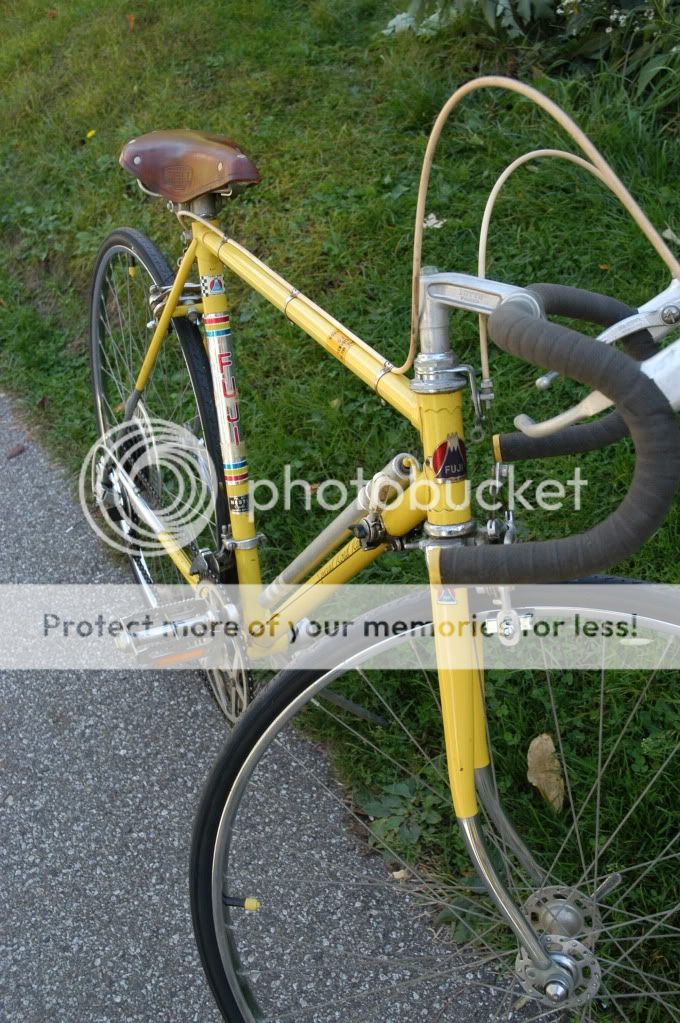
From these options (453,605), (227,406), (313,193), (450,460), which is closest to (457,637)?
(453,605)

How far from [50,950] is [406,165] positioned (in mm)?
2960

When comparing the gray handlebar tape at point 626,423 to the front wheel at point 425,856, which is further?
the front wheel at point 425,856

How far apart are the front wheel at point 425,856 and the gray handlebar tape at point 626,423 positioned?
51 centimetres

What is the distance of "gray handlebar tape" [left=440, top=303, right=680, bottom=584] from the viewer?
933 mm

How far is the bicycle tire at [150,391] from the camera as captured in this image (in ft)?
7.91

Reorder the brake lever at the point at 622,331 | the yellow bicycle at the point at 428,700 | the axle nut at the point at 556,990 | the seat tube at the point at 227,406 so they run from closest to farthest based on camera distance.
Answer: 1. the brake lever at the point at 622,331
2. the yellow bicycle at the point at 428,700
3. the axle nut at the point at 556,990
4. the seat tube at the point at 227,406

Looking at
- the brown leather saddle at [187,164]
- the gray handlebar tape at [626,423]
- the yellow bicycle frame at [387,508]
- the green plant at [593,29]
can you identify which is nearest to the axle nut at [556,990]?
the yellow bicycle frame at [387,508]

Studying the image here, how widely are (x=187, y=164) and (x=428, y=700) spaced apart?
1.43 metres

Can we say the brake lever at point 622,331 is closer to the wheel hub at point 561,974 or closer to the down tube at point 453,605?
the down tube at point 453,605

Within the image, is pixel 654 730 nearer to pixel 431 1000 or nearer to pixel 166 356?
pixel 431 1000

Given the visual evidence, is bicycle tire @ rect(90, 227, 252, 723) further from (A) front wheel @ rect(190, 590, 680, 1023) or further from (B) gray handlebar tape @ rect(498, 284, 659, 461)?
(B) gray handlebar tape @ rect(498, 284, 659, 461)

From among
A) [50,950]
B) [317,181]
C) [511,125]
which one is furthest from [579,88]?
[50,950]

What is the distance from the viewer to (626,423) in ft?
3.23

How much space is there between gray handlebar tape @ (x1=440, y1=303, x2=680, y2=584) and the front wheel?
1.68 ft
